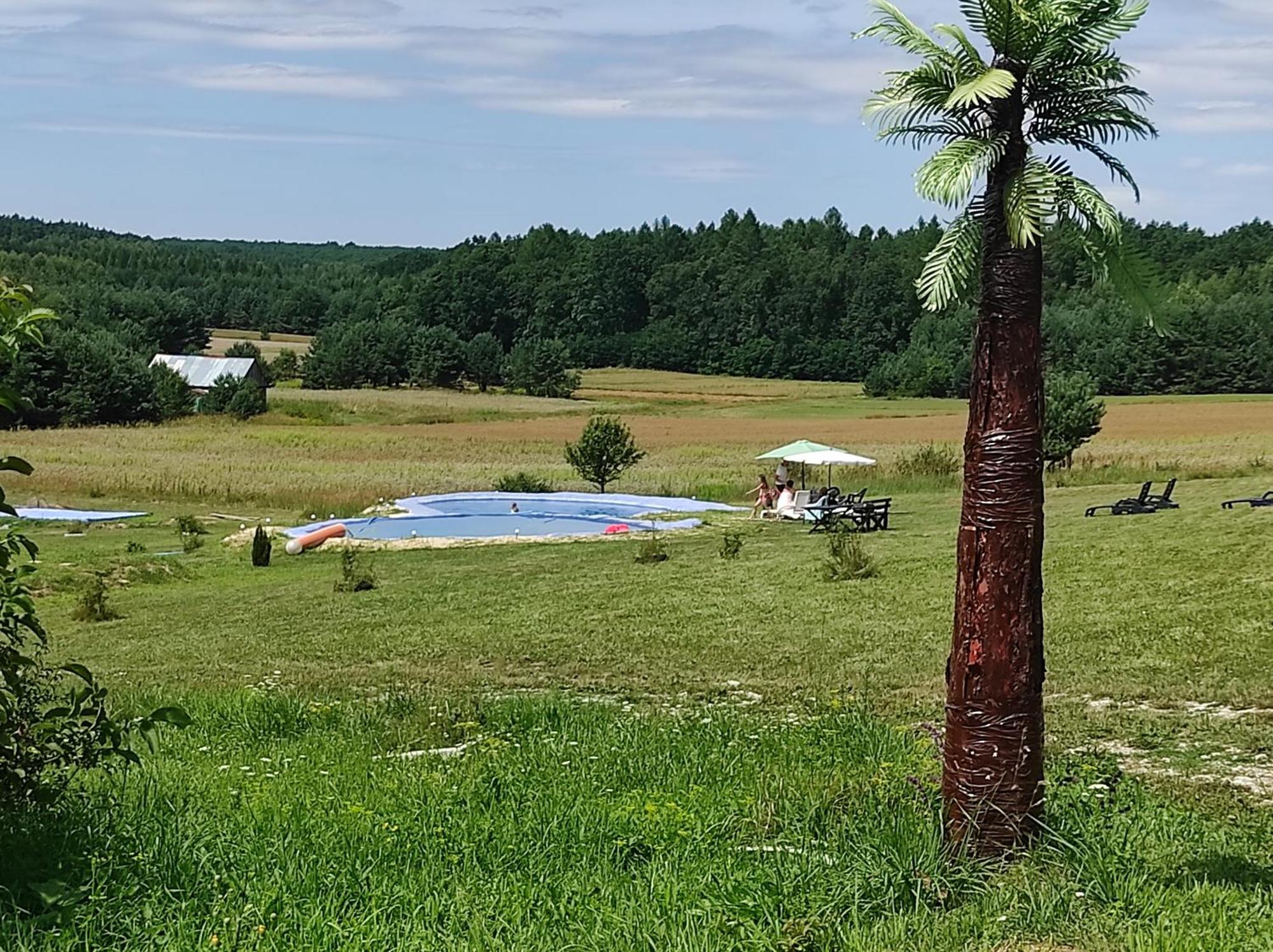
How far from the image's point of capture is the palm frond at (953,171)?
182 inches

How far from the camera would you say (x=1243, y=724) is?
880 cm

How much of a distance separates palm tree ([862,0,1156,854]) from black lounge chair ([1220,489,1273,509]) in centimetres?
1721

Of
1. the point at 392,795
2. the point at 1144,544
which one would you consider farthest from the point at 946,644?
the point at 392,795

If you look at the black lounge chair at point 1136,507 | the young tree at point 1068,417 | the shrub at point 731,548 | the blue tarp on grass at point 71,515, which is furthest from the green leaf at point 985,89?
the blue tarp on grass at point 71,515

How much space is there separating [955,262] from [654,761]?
286 centimetres

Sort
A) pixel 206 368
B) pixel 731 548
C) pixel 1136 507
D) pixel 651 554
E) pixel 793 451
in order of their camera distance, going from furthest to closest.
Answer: pixel 206 368, pixel 793 451, pixel 1136 507, pixel 731 548, pixel 651 554

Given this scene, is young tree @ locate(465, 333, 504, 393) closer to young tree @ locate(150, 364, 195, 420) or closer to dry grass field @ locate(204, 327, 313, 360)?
dry grass field @ locate(204, 327, 313, 360)

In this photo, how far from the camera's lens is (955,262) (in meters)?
4.84

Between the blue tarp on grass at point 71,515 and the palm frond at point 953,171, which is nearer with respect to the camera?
the palm frond at point 953,171

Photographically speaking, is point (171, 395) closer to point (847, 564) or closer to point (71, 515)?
point (71, 515)

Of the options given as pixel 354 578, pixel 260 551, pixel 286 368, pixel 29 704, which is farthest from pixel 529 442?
pixel 29 704

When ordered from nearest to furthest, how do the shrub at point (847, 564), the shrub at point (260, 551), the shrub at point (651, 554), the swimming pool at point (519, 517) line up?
the shrub at point (847, 564)
the shrub at point (651, 554)
the shrub at point (260, 551)
the swimming pool at point (519, 517)

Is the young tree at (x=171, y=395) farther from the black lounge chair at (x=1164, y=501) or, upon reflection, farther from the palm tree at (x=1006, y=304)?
the palm tree at (x=1006, y=304)

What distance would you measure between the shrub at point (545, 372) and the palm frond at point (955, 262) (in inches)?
3664
